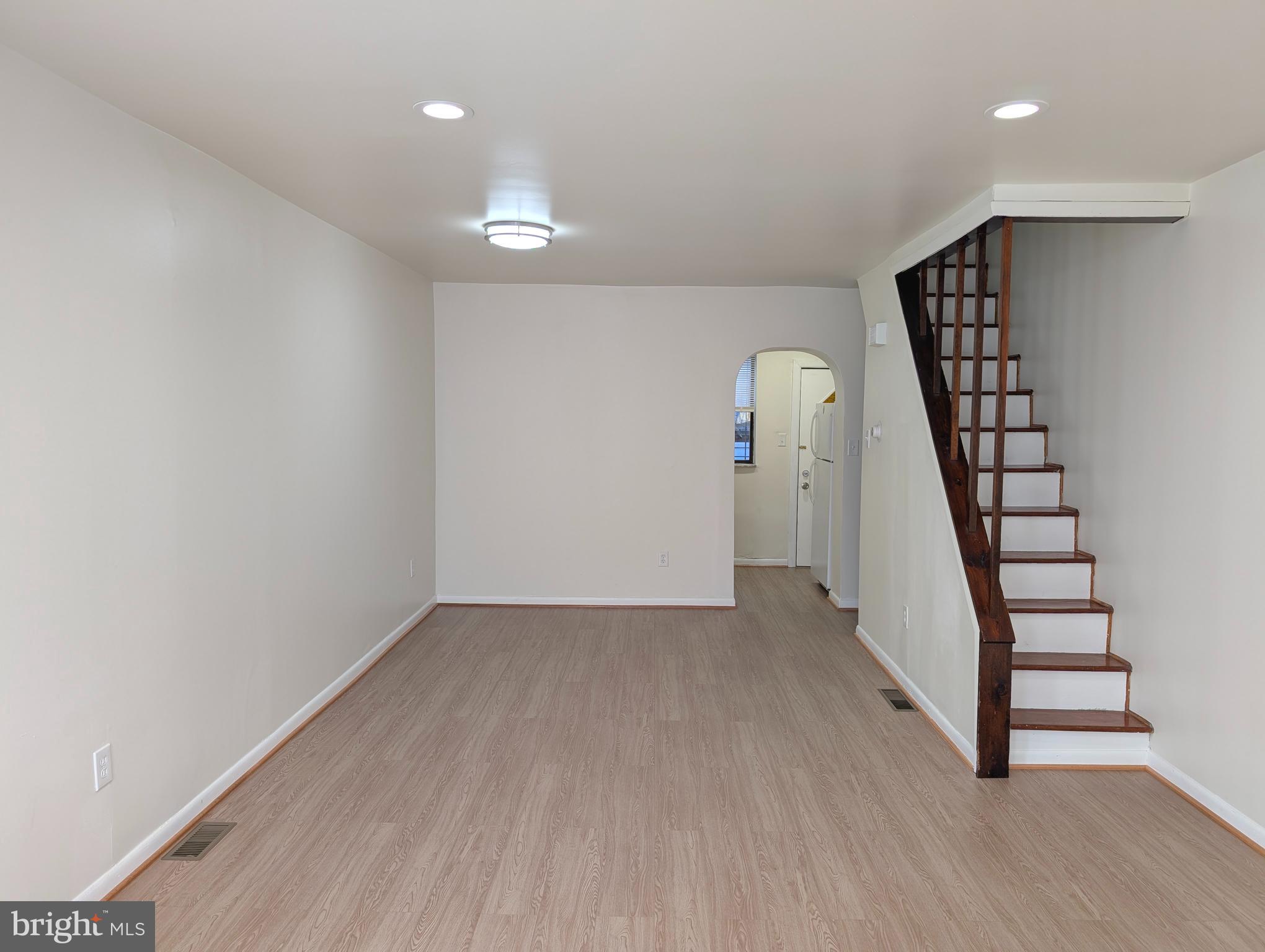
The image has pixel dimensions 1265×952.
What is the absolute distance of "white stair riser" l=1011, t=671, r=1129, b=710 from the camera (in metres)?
3.64

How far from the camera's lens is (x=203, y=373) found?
3010 millimetres

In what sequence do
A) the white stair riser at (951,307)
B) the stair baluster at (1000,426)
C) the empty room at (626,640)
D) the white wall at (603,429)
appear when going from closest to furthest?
the empty room at (626,640) < the stair baluster at (1000,426) < the white stair riser at (951,307) < the white wall at (603,429)

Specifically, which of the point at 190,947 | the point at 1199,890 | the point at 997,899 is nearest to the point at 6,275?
the point at 190,947

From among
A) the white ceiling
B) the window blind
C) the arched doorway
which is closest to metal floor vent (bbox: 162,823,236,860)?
the white ceiling

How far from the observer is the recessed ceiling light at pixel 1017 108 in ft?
7.77

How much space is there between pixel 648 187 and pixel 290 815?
2757 mm

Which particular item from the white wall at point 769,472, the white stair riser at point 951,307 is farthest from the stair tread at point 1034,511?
the white wall at point 769,472

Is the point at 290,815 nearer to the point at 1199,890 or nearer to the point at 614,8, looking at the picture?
the point at 614,8

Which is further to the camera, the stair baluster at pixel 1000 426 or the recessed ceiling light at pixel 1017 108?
the stair baluster at pixel 1000 426

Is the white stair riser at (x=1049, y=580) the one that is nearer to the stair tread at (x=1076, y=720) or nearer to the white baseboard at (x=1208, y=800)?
the stair tread at (x=1076, y=720)

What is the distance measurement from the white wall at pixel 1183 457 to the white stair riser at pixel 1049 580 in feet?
0.22

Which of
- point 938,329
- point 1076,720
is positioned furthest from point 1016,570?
point 938,329

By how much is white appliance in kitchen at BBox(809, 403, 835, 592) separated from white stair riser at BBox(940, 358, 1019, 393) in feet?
5.97

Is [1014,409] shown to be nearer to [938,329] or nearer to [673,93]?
[938,329]
